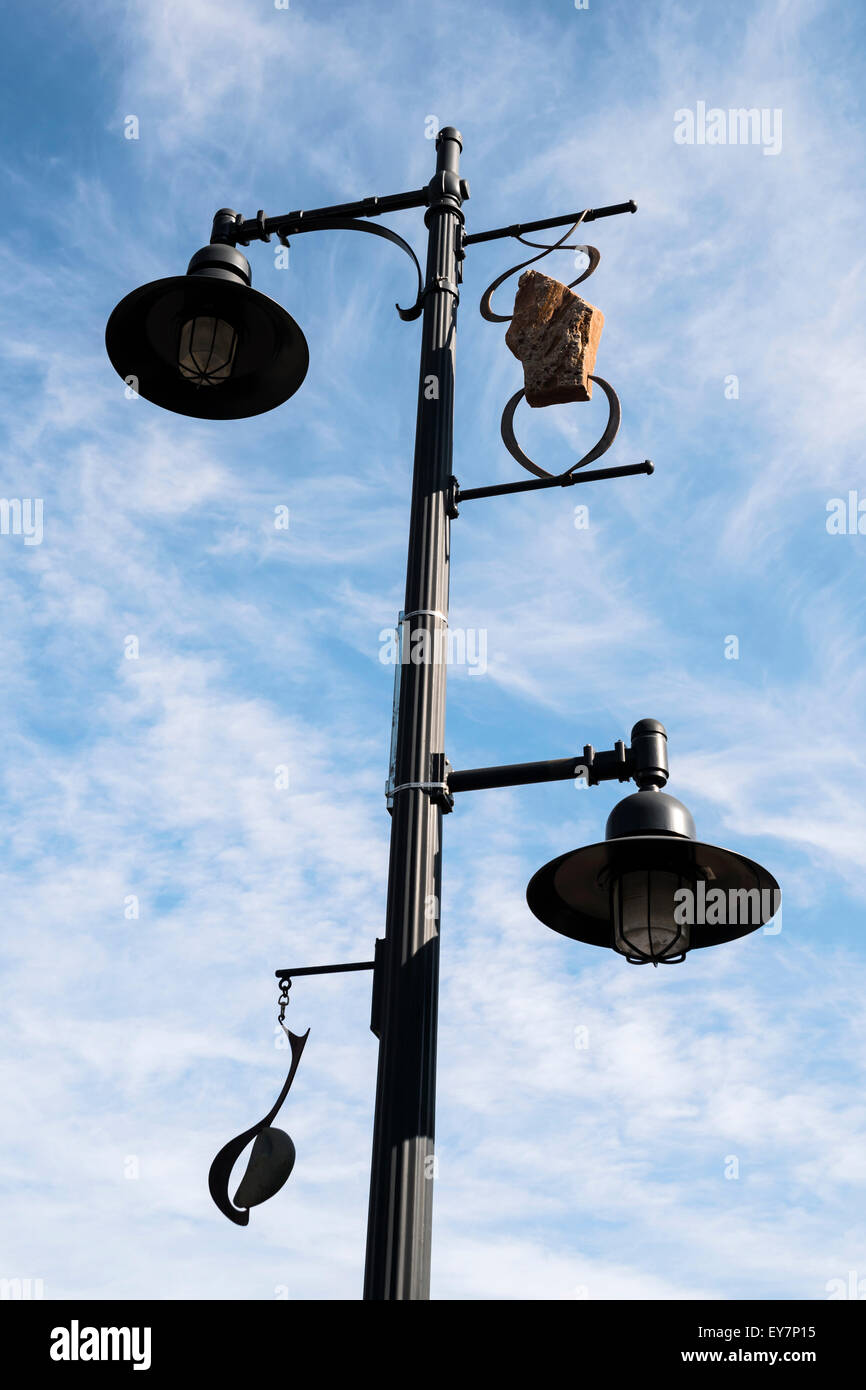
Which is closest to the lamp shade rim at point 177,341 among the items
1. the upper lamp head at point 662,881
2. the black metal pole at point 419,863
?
the black metal pole at point 419,863

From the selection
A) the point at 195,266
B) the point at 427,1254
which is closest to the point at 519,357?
the point at 195,266

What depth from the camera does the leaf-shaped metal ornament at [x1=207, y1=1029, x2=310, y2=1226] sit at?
15.3 ft

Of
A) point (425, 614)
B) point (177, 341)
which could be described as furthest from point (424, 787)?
point (177, 341)

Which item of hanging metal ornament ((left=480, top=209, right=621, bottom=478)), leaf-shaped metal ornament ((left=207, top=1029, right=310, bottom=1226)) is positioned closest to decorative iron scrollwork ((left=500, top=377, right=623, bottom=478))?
hanging metal ornament ((left=480, top=209, right=621, bottom=478))

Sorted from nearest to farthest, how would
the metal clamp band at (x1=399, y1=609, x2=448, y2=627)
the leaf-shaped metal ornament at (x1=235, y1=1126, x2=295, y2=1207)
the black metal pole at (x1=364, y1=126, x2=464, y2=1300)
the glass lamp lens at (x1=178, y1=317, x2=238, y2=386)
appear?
1. the black metal pole at (x1=364, y1=126, x2=464, y2=1300)
2. the leaf-shaped metal ornament at (x1=235, y1=1126, x2=295, y2=1207)
3. the metal clamp band at (x1=399, y1=609, x2=448, y2=627)
4. the glass lamp lens at (x1=178, y1=317, x2=238, y2=386)

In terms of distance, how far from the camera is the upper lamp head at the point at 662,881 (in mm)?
4227

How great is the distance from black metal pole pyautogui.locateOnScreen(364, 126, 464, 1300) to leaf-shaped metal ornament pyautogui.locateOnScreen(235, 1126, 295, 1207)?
34.5 inches

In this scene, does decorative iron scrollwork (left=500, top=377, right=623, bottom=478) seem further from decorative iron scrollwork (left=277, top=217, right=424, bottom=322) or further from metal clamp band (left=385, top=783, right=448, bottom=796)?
metal clamp band (left=385, top=783, right=448, bottom=796)

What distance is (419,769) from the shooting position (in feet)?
14.8

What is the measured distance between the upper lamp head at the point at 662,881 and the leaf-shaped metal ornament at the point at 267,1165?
1.45 metres

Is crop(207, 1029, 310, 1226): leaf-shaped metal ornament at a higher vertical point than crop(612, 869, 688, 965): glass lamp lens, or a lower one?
lower

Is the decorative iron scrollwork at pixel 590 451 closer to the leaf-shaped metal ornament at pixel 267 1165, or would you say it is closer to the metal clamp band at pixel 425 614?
the metal clamp band at pixel 425 614
